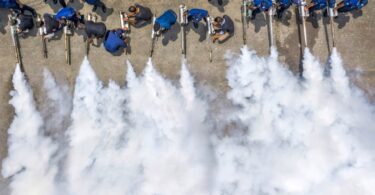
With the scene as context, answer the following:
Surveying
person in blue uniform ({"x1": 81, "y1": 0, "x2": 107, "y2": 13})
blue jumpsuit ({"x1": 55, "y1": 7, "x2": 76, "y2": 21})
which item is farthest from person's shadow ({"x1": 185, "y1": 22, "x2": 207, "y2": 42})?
blue jumpsuit ({"x1": 55, "y1": 7, "x2": 76, "y2": 21})

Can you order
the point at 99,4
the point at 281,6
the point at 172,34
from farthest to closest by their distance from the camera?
the point at 172,34, the point at 99,4, the point at 281,6

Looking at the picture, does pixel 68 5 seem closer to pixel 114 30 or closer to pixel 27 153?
pixel 114 30

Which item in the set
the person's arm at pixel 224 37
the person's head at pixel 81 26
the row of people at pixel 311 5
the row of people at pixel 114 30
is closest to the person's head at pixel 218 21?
the row of people at pixel 114 30

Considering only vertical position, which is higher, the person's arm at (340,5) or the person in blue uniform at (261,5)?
the person in blue uniform at (261,5)

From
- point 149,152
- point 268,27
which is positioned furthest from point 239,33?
point 149,152

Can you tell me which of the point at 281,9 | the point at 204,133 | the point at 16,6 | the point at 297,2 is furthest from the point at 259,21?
the point at 16,6

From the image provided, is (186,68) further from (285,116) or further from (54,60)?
(54,60)

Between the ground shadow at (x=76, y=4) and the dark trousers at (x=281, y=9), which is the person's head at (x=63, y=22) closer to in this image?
the ground shadow at (x=76, y=4)
